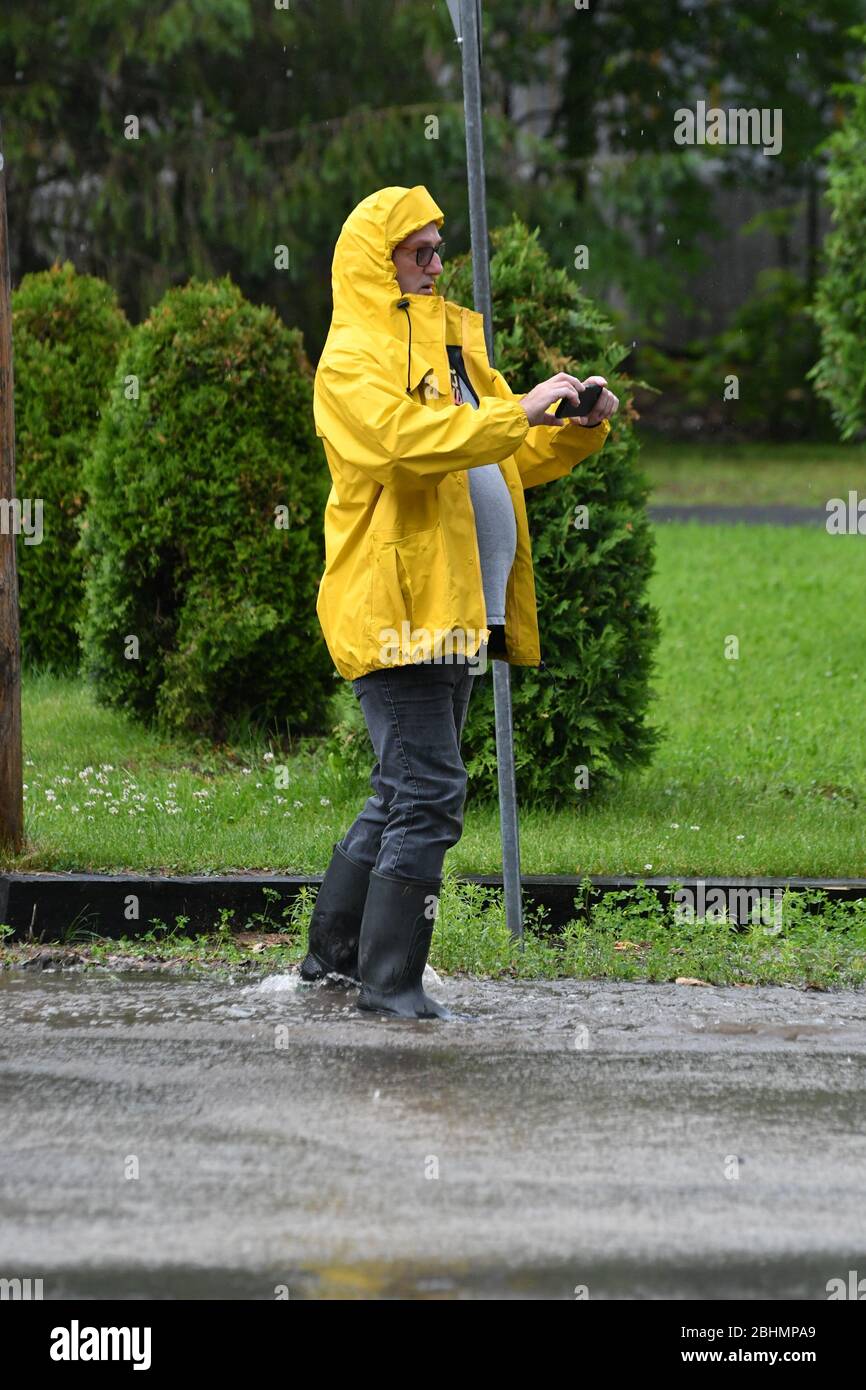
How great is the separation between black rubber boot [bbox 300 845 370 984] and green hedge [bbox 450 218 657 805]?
1.93 metres

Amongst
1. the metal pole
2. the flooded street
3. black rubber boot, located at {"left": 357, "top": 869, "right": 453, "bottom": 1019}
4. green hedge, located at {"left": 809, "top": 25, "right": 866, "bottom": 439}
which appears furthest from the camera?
green hedge, located at {"left": 809, "top": 25, "right": 866, "bottom": 439}

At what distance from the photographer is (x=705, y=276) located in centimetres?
Result: 2917

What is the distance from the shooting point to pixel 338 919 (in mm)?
5414

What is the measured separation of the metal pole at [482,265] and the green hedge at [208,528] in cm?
284

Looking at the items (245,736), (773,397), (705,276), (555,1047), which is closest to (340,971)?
(555,1047)

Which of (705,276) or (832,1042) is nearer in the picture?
(832,1042)

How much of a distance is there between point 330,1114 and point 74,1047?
3.05ft

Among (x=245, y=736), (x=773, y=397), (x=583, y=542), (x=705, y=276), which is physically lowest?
(x=245, y=736)

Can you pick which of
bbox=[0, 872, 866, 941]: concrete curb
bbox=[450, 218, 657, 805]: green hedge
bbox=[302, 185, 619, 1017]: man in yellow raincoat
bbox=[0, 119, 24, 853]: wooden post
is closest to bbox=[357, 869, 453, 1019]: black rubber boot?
bbox=[302, 185, 619, 1017]: man in yellow raincoat

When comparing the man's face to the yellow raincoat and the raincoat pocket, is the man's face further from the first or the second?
the raincoat pocket

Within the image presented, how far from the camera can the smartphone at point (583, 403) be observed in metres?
5.08

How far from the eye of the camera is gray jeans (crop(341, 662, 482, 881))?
504cm

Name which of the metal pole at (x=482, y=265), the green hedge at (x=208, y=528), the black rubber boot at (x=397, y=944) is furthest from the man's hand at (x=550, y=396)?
the green hedge at (x=208, y=528)

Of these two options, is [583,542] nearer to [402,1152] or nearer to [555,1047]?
[555,1047]
